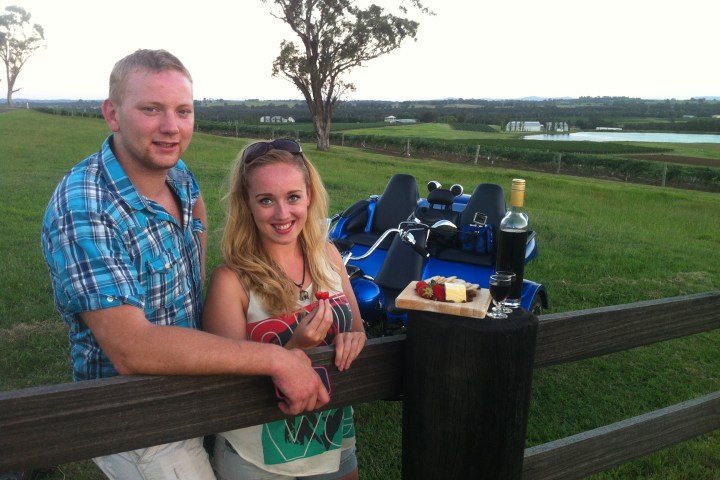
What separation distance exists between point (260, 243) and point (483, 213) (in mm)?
3926

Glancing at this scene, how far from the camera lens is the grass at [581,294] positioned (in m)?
3.78

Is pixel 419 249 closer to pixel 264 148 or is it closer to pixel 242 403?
pixel 264 148

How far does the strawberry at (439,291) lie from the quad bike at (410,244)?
8.64 feet

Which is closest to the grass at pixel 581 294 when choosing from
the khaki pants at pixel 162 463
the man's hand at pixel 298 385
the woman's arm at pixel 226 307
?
the khaki pants at pixel 162 463

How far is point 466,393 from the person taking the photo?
4.94 feet

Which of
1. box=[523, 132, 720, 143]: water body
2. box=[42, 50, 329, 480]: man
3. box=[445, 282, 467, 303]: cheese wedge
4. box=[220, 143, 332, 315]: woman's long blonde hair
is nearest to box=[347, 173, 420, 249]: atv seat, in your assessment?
box=[220, 143, 332, 315]: woman's long blonde hair

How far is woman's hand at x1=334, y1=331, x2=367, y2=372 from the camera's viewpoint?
1.49 meters

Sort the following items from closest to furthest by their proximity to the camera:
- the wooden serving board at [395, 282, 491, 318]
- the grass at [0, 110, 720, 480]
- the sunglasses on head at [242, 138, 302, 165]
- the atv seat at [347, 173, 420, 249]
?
the wooden serving board at [395, 282, 491, 318]
the sunglasses on head at [242, 138, 302, 165]
the grass at [0, 110, 720, 480]
the atv seat at [347, 173, 420, 249]

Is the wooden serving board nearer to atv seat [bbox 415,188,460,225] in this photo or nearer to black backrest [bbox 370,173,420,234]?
atv seat [bbox 415,188,460,225]

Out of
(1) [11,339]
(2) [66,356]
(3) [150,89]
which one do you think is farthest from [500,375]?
(1) [11,339]

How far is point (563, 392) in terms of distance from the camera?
4516 millimetres

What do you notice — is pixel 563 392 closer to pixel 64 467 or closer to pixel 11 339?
pixel 64 467

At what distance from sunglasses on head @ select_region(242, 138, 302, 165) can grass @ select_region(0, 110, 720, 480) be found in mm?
2183

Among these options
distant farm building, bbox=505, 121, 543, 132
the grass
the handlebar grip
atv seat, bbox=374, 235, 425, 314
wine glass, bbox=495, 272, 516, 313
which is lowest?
distant farm building, bbox=505, 121, 543, 132
